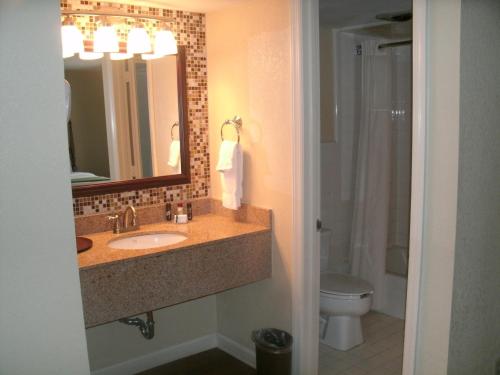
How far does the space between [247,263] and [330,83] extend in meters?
1.65

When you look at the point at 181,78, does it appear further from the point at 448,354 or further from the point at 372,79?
the point at 448,354

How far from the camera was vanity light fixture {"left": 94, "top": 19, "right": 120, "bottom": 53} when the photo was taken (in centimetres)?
250

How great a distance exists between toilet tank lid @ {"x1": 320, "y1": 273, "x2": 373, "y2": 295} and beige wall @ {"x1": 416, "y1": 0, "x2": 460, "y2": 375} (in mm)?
968

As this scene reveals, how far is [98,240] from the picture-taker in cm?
247

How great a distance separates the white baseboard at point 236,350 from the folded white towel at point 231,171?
91 centimetres

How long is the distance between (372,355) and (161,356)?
4.29 feet

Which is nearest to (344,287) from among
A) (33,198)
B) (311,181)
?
(311,181)

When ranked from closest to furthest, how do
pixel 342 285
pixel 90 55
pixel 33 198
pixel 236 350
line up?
pixel 33 198 → pixel 90 55 → pixel 236 350 → pixel 342 285

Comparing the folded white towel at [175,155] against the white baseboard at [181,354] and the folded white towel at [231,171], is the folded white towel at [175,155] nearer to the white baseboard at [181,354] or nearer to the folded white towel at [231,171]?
the folded white towel at [231,171]

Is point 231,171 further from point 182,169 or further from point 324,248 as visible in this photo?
point 324,248

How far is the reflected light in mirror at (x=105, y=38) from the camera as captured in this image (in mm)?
2504

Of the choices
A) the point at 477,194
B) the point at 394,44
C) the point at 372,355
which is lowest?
the point at 372,355

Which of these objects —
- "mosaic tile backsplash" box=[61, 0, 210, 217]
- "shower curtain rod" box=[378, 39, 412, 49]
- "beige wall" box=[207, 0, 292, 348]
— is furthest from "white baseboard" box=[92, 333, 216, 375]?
"shower curtain rod" box=[378, 39, 412, 49]

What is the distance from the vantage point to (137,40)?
260 centimetres
